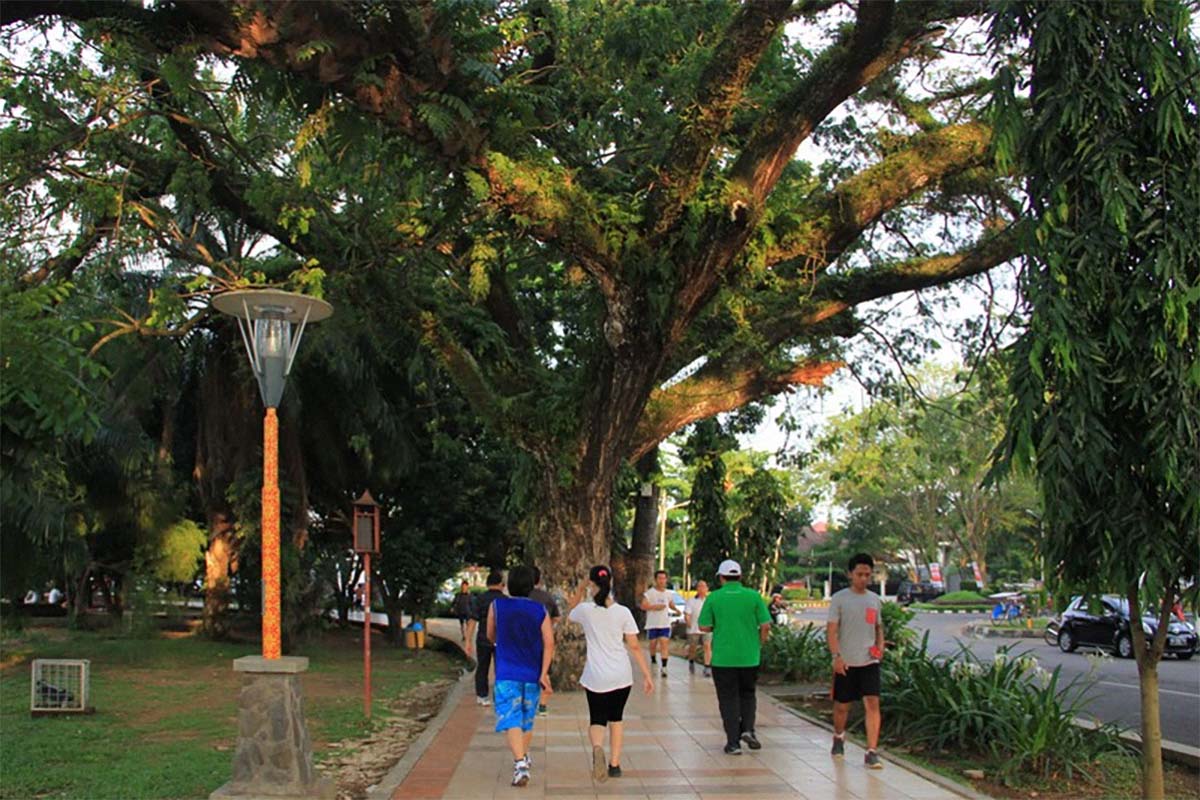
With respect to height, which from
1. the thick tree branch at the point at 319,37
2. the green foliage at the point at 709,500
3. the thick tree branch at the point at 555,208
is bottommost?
the green foliage at the point at 709,500

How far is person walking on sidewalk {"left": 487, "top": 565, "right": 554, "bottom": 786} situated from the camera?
309 inches

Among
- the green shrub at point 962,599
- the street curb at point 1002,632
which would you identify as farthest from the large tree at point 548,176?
the green shrub at point 962,599

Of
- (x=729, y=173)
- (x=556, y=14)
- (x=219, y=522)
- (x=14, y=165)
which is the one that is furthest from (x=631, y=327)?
(x=219, y=522)

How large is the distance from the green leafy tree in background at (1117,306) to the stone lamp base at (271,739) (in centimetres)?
516

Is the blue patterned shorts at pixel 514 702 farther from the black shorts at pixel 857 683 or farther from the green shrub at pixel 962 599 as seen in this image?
the green shrub at pixel 962 599

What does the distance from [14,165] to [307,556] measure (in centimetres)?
1473

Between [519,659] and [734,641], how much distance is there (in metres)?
2.25

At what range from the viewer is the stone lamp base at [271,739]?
24.2 feet

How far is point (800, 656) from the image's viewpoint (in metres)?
16.0

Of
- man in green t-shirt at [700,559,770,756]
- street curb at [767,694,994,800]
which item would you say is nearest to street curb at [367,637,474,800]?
man in green t-shirt at [700,559,770,756]

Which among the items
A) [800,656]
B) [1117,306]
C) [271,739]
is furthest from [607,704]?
[800,656]

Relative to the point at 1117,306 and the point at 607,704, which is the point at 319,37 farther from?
the point at 1117,306

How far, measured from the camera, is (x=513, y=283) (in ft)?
60.6

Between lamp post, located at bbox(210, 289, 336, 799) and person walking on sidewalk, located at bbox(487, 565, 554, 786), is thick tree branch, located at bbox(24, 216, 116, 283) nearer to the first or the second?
lamp post, located at bbox(210, 289, 336, 799)
